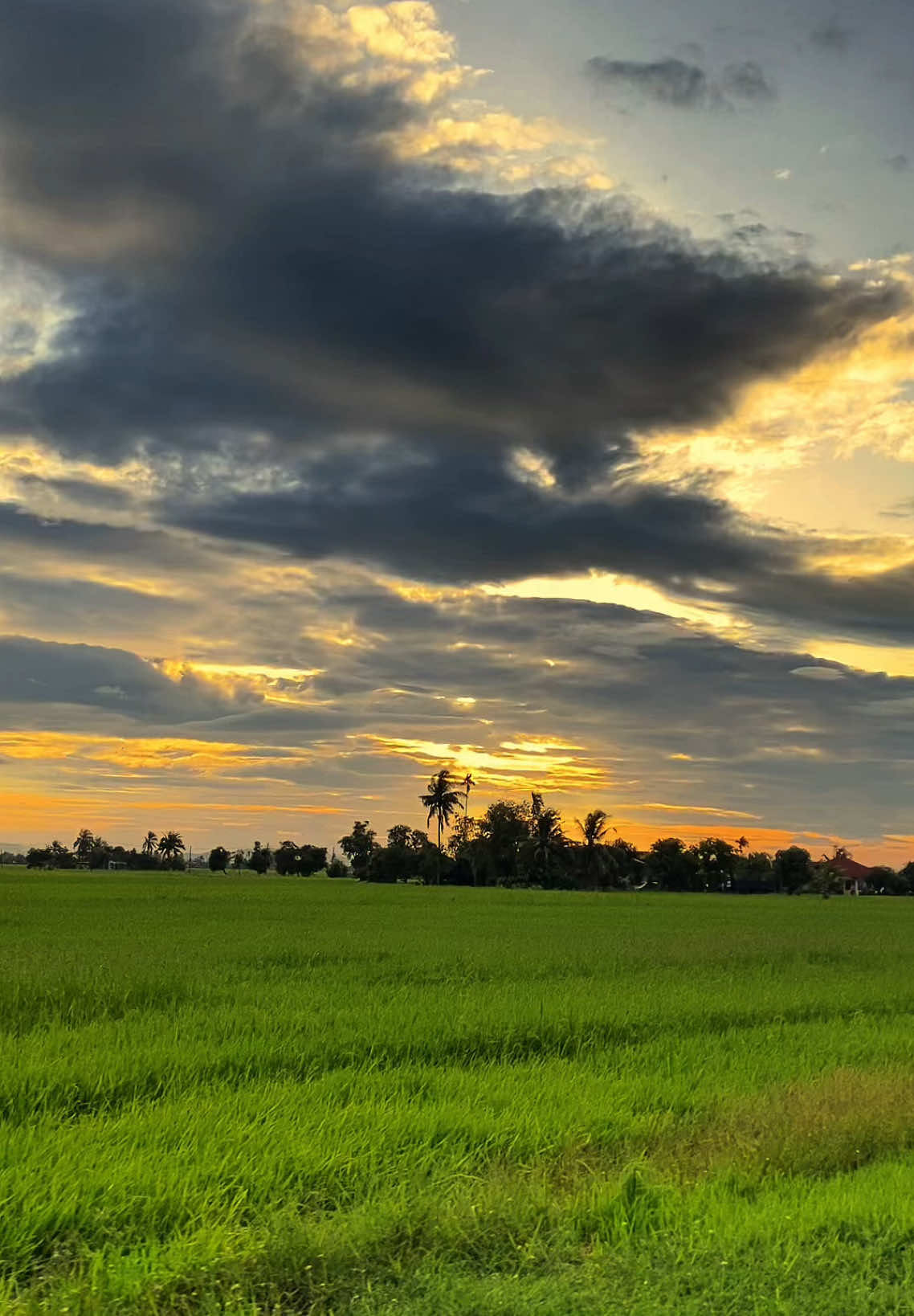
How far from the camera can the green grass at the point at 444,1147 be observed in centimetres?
593

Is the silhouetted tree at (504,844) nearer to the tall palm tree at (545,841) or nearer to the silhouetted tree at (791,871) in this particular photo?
the tall palm tree at (545,841)

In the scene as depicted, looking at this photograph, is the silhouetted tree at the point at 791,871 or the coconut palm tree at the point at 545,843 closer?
the coconut palm tree at the point at 545,843

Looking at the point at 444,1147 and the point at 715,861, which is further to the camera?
the point at 715,861

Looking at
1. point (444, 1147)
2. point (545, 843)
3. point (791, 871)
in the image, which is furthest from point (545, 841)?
point (444, 1147)

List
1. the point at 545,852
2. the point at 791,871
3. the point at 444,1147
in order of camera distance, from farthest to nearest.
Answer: the point at 791,871
the point at 545,852
the point at 444,1147

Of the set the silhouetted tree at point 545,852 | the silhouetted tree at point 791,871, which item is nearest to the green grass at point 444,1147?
the silhouetted tree at point 545,852

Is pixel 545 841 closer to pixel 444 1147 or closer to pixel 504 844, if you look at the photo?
pixel 504 844

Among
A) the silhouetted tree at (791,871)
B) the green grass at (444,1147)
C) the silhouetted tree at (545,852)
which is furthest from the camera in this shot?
the silhouetted tree at (791,871)

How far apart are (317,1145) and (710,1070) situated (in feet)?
20.8

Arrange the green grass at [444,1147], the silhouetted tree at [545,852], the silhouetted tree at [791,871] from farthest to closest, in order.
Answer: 1. the silhouetted tree at [791,871]
2. the silhouetted tree at [545,852]
3. the green grass at [444,1147]

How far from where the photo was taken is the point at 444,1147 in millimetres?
8742

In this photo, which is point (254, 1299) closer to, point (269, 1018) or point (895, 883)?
point (269, 1018)

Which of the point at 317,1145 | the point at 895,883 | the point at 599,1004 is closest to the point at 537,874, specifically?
the point at 895,883

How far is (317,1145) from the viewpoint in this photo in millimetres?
8266
